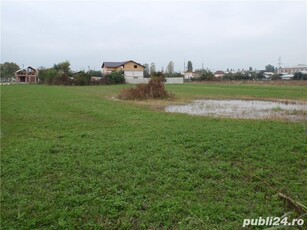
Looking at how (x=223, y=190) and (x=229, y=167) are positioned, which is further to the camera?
(x=229, y=167)

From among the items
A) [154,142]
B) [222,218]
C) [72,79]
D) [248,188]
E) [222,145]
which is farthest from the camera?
[72,79]

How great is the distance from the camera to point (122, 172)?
4.93m

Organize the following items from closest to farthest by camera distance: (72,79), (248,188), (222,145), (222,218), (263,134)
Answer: (222,218)
(248,188)
(222,145)
(263,134)
(72,79)

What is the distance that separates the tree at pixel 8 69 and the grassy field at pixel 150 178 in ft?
291

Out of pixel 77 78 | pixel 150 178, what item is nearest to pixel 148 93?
pixel 150 178

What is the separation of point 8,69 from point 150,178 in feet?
309

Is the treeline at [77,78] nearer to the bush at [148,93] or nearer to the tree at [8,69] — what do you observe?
the bush at [148,93]

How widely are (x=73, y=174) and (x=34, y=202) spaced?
3.47 feet

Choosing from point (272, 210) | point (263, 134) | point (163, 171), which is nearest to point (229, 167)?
point (163, 171)

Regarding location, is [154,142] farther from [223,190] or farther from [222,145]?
[223,190]

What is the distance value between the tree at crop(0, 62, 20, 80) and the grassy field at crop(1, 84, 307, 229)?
3497 inches

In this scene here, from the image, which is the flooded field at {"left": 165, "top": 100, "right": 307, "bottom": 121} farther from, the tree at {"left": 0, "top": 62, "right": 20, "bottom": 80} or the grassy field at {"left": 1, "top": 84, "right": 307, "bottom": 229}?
the tree at {"left": 0, "top": 62, "right": 20, "bottom": 80}

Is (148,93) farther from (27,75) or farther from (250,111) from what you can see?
(27,75)

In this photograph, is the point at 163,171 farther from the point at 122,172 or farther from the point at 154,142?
the point at 154,142
